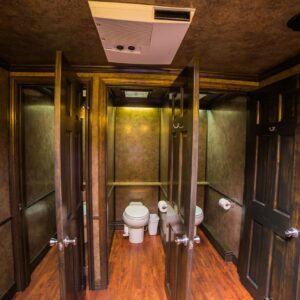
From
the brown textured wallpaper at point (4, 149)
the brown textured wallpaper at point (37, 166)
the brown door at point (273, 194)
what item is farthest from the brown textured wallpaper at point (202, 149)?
the brown textured wallpaper at point (4, 149)

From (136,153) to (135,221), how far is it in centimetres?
120

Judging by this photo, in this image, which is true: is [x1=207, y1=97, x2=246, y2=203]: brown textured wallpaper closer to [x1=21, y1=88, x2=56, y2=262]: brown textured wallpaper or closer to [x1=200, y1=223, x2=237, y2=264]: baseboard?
[x1=200, y1=223, x2=237, y2=264]: baseboard

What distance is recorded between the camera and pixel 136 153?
337 centimetres

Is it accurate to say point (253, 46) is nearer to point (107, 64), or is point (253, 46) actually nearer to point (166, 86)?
point (166, 86)

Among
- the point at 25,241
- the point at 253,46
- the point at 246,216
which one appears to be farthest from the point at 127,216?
the point at 253,46

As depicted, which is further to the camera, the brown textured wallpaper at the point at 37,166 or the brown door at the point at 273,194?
the brown textured wallpaper at the point at 37,166

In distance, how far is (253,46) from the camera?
1.33 metres

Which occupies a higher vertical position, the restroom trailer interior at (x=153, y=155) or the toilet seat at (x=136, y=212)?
the restroom trailer interior at (x=153, y=155)

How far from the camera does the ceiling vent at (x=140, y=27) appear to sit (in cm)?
96

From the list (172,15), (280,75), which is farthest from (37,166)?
(280,75)

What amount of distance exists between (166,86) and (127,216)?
193 centimetres

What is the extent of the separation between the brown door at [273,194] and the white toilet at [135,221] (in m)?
1.33

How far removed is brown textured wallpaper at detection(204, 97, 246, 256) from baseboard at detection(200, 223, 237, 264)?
0.13 feet

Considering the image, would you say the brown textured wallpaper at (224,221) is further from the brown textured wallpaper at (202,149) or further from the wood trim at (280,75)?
the wood trim at (280,75)
